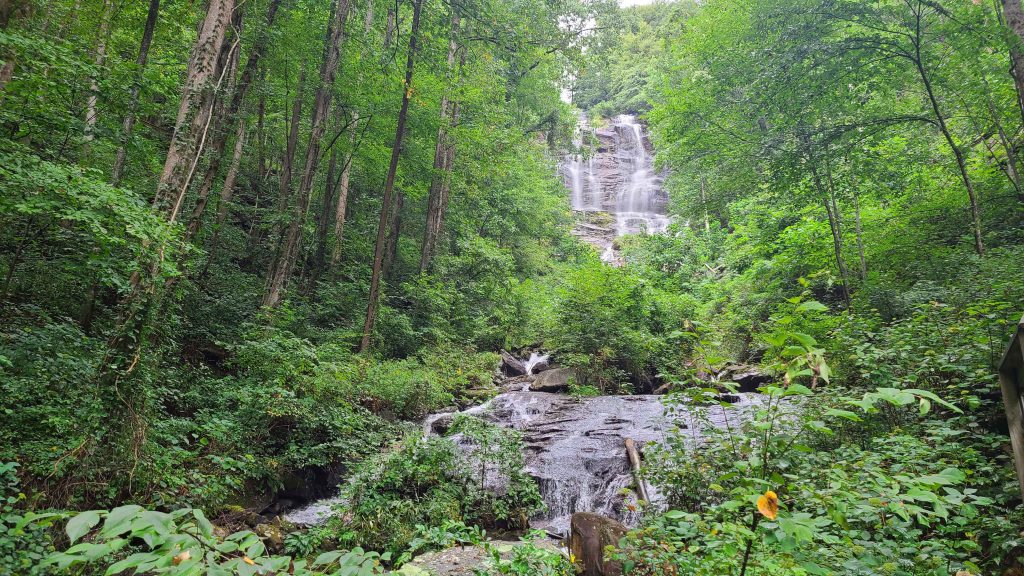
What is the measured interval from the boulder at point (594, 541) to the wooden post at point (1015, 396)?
10.5ft

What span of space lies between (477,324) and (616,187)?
28653 millimetres

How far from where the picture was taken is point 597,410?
36.3ft

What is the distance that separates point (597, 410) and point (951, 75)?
9.55 metres

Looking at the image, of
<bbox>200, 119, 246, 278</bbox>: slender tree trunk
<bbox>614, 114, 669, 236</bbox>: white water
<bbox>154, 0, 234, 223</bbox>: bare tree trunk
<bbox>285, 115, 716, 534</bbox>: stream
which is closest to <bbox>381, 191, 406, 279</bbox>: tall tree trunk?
<bbox>200, 119, 246, 278</bbox>: slender tree trunk

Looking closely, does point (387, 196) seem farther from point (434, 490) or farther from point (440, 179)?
point (434, 490)

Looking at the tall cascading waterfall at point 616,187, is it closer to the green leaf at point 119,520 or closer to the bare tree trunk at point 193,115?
the bare tree trunk at point 193,115

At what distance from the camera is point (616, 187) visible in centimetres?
4094

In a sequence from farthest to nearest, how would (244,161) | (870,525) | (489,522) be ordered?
1. (244,161)
2. (489,522)
3. (870,525)

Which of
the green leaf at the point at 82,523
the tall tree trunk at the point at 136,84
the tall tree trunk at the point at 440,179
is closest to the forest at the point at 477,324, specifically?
the green leaf at the point at 82,523

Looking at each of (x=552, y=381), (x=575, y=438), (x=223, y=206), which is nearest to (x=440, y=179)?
(x=223, y=206)

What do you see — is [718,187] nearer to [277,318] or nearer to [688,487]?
[688,487]

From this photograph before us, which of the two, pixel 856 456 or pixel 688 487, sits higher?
pixel 856 456

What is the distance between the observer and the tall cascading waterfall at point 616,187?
34781mm

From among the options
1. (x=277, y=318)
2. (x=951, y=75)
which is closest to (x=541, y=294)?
(x=277, y=318)
